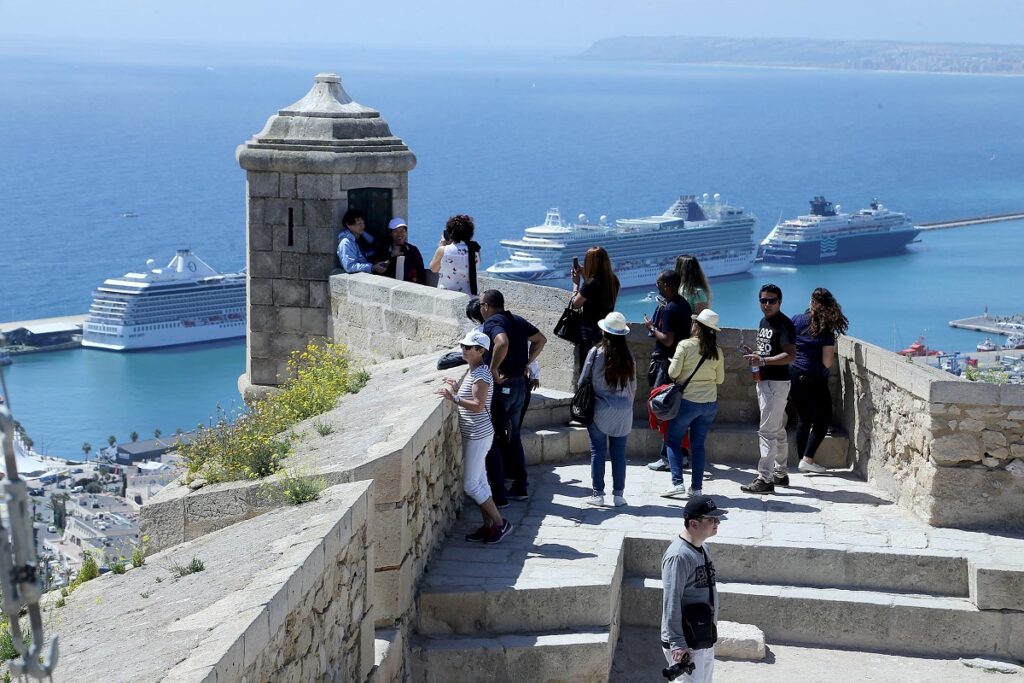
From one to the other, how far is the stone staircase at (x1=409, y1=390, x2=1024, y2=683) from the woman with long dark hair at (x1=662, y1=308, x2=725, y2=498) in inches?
14.2

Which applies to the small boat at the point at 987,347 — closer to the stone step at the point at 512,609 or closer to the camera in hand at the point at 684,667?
the stone step at the point at 512,609

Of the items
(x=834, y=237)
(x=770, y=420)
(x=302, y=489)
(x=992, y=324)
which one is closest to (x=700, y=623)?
(x=302, y=489)

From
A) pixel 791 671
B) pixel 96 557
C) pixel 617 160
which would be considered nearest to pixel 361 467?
pixel 96 557

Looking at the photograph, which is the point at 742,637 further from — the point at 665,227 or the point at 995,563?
the point at 665,227

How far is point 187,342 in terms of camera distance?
248 ft

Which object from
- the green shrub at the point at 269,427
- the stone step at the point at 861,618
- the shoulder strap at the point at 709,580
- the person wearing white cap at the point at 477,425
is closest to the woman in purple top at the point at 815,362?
the stone step at the point at 861,618

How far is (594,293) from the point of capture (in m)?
8.35

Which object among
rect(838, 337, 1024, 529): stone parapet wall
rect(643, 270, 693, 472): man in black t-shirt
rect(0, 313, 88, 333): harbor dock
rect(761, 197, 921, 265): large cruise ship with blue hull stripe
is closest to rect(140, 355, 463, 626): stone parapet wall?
rect(643, 270, 693, 472): man in black t-shirt

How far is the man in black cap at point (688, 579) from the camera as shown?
507 cm

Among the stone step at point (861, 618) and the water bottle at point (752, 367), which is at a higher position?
the water bottle at point (752, 367)

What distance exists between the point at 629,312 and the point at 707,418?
67.4 meters

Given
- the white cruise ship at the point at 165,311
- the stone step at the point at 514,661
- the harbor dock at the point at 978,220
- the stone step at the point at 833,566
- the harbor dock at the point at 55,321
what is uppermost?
the stone step at the point at 833,566

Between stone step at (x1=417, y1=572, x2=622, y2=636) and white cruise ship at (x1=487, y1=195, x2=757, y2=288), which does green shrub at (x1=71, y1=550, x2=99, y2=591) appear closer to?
stone step at (x1=417, y1=572, x2=622, y2=636)

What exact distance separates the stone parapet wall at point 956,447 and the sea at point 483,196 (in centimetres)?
5318
